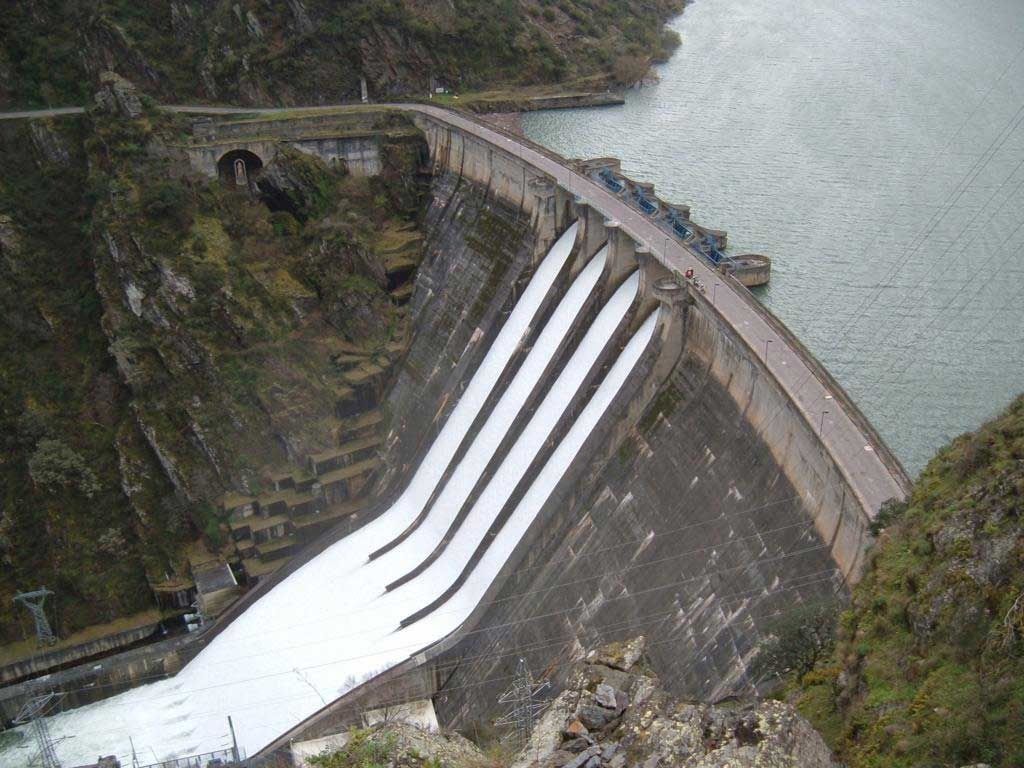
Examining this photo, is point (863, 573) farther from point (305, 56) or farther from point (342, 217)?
point (305, 56)

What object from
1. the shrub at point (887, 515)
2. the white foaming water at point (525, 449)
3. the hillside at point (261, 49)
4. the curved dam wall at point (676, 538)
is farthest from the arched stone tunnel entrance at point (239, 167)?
the shrub at point (887, 515)

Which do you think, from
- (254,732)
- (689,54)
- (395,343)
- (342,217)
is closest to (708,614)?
(254,732)

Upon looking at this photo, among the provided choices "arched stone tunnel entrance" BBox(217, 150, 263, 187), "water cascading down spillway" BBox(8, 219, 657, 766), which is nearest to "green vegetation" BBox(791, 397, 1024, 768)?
"water cascading down spillway" BBox(8, 219, 657, 766)

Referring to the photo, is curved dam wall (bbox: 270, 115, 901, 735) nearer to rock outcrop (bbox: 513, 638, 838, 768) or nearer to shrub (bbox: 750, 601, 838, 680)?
shrub (bbox: 750, 601, 838, 680)

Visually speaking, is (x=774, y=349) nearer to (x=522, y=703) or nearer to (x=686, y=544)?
(x=686, y=544)

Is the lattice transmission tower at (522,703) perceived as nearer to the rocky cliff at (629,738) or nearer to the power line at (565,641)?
the power line at (565,641)

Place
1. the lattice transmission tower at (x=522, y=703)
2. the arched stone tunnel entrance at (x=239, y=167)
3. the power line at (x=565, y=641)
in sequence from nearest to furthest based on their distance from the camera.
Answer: the lattice transmission tower at (x=522, y=703) < the power line at (x=565, y=641) < the arched stone tunnel entrance at (x=239, y=167)

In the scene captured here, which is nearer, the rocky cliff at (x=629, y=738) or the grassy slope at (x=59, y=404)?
Result: the rocky cliff at (x=629, y=738)
